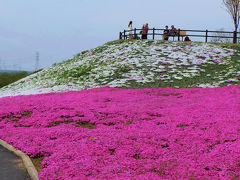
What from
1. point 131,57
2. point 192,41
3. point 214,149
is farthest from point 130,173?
point 192,41

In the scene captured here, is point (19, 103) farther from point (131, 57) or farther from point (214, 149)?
point (131, 57)

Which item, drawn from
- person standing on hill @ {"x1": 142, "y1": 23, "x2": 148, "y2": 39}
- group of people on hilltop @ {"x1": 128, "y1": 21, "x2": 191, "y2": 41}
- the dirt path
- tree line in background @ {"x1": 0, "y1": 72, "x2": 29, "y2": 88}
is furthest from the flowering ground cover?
the dirt path

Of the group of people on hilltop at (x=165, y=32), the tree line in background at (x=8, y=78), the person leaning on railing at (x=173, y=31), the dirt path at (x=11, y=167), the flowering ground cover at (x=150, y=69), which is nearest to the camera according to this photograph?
Answer: the dirt path at (x=11, y=167)

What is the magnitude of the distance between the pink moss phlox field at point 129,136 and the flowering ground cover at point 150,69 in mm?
7514

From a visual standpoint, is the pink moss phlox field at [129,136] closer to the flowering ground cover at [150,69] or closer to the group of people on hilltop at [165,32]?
the flowering ground cover at [150,69]

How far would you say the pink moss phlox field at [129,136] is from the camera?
20.9 feet

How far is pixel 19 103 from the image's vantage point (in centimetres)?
1457

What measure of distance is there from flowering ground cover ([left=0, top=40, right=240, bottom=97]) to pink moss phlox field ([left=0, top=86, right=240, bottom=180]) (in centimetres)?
751

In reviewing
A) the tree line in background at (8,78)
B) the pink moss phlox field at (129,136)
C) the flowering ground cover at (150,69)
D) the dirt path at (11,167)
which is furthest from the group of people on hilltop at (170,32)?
the dirt path at (11,167)

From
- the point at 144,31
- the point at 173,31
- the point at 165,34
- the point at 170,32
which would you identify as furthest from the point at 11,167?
the point at 170,32

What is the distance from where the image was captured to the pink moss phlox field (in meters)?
6.36

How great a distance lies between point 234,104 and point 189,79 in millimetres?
10262

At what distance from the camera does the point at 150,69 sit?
2611 centimetres

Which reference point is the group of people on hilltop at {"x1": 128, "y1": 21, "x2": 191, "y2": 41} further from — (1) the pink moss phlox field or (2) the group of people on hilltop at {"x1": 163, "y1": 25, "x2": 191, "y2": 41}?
(1) the pink moss phlox field
